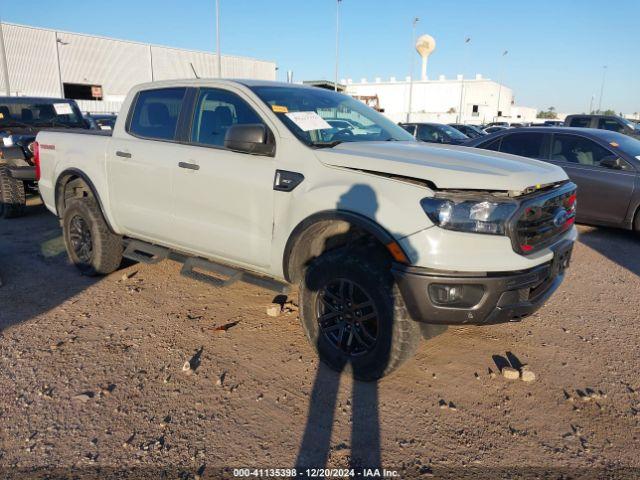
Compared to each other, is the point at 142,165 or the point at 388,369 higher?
the point at 142,165

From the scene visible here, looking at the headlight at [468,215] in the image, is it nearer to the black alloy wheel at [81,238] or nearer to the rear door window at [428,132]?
the black alloy wheel at [81,238]

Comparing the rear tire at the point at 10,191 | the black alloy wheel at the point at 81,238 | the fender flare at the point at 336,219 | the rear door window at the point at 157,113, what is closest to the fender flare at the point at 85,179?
the black alloy wheel at the point at 81,238

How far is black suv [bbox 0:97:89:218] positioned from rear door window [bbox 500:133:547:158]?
7056 millimetres

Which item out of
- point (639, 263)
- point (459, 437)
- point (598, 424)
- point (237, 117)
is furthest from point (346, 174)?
point (639, 263)

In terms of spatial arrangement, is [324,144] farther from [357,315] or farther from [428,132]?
[428,132]

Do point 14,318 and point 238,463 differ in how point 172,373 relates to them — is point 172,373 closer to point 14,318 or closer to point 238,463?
point 238,463

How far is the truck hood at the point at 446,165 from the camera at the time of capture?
9.20 feet

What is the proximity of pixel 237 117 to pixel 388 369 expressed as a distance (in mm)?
2184

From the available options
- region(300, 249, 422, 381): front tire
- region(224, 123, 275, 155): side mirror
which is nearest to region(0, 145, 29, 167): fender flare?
region(224, 123, 275, 155): side mirror

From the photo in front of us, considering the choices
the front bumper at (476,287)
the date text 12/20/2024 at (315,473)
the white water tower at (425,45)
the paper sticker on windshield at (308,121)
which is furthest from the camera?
the white water tower at (425,45)

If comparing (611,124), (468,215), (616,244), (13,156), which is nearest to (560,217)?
(468,215)

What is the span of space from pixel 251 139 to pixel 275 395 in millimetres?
1677

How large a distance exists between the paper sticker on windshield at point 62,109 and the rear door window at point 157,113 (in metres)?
5.51

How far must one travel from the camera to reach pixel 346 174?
315 centimetres
